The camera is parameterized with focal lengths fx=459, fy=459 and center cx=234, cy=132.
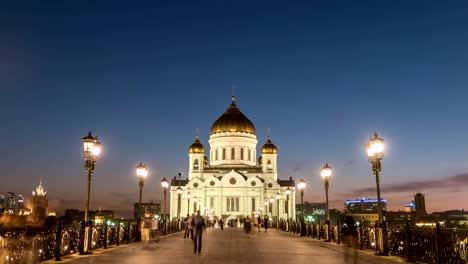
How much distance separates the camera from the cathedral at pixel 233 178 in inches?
4001

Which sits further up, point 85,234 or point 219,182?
point 219,182

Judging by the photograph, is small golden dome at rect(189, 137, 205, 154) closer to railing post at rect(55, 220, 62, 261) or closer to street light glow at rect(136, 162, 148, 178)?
street light glow at rect(136, 162, 148, 178)

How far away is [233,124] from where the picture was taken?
109 m

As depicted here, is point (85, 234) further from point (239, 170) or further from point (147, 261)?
point (239, 170)

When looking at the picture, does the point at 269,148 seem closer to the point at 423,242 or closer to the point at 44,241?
the point at 423,242

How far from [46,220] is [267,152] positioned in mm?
95307

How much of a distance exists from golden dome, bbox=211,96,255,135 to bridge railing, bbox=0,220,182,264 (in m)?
84.6

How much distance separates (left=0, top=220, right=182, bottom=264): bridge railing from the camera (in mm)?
13562

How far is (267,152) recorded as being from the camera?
112062 mm

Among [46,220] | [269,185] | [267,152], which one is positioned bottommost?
[46,220]

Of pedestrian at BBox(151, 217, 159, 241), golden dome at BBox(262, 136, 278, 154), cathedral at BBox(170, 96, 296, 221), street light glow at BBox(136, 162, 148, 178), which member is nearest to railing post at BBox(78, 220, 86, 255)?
pedestrian at BBox(151, 217, 159, 241)

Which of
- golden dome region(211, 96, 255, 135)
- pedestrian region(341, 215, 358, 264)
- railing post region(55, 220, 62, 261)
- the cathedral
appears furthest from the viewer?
golden dome region(211, 96, 255, 135)

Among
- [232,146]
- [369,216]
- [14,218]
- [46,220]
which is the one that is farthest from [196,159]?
[369,216]

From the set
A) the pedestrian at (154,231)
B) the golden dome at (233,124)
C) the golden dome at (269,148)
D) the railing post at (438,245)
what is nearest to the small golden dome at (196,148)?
the golden dome at (233,124)
